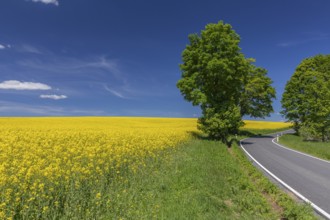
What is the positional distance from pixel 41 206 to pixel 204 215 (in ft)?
12.4

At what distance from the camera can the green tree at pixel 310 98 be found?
1382 inches

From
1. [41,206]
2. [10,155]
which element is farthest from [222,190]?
[10,155]

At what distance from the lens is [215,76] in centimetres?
2894

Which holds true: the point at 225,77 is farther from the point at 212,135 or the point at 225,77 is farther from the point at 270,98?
the point at 270,98

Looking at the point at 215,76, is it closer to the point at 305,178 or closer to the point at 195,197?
the point at 305,178

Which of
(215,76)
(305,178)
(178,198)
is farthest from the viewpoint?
(215,76)

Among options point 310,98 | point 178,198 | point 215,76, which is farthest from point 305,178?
point 310,98

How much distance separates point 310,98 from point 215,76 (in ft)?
56.7

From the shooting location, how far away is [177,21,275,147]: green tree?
28.1 m

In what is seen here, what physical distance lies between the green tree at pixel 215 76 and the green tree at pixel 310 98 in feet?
39.3

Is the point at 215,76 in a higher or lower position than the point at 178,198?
higher

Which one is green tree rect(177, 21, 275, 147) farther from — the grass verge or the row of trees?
the grass verge

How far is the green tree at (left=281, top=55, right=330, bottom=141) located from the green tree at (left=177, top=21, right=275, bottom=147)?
39.3 feet

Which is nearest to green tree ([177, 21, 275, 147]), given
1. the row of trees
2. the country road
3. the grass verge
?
the row of trees
